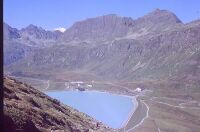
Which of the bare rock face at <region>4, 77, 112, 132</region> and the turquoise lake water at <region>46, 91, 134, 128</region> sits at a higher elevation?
the bare rock face at <region>4, 77, 112, 132</region>

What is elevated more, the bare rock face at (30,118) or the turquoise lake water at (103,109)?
the bare rock face at (30,118)

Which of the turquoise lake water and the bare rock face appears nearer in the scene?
the bare rock face

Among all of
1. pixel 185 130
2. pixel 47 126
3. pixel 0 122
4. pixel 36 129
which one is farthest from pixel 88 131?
pixel 185 130

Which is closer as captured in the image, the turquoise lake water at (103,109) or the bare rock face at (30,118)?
the bare rock face at (30,118)

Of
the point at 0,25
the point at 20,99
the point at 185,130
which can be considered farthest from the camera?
the point at 185,130

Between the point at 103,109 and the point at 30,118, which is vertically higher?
the point at 30,118

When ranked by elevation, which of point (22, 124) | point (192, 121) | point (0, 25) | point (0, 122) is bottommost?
point (192, 121)

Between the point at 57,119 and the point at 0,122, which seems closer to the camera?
the point at 0,122

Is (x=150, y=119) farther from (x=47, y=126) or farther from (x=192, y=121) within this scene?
(x=47, y=126)

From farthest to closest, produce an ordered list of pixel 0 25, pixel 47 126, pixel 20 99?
pixel 20 99 < pixel 47 126 < pixel 0 25

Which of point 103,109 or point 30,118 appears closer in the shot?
point 30,118

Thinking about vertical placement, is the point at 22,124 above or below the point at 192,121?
above
